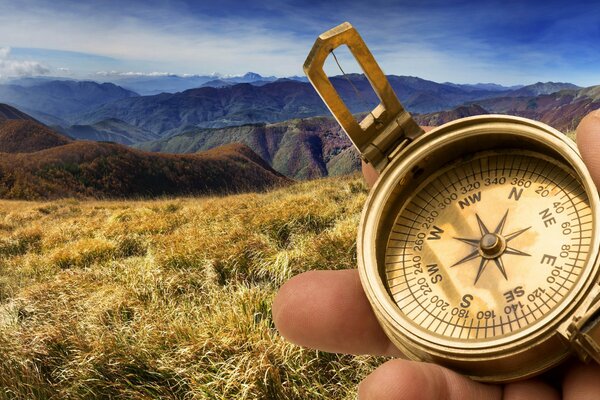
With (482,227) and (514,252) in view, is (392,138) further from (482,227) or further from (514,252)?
(514,252)

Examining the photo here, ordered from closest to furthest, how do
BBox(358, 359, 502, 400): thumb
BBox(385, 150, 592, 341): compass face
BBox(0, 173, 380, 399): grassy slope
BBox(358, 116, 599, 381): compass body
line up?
BBox(358, 359, 502, 400): thumb
BBox(358, 116, 599, 381): compass body
BBox(385, 150, 592, 341): compass face
BBox(0, 173, 380, 399): grassy slope

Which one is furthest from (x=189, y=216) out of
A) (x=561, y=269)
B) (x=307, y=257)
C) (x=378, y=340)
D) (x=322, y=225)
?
(x=561, y=269)

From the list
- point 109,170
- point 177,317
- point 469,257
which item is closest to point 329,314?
point 469,257

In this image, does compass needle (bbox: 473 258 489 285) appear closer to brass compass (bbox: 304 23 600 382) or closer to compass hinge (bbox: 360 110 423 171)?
brass compass (bbox: 304 23 600 382)

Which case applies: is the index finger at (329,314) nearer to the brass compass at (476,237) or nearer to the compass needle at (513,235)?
the brass compass at (476,237)

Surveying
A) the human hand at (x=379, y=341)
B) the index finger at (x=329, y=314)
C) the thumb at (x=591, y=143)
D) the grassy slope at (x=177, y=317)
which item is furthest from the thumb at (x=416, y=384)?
the grassy slope at (x=177, y=317)

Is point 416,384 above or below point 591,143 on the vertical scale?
below

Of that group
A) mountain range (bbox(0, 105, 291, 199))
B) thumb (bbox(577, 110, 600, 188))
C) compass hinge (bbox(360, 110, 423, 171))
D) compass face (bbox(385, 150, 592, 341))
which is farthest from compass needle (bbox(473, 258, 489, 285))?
mountain range (bbox(0, 105, 291, 199))
